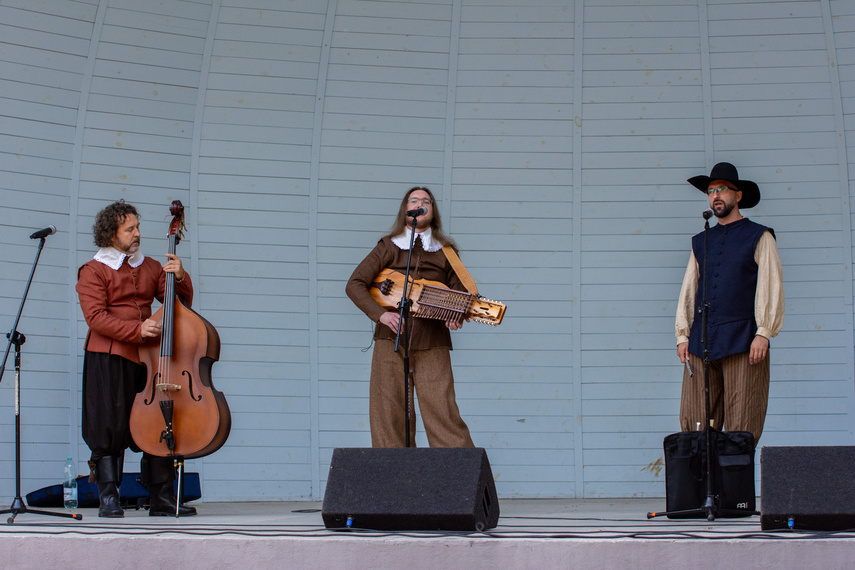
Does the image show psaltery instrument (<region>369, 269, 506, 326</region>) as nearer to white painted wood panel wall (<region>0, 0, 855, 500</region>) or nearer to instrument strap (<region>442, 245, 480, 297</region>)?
instrument strap (<region>442, 245, 480, 297</region>)

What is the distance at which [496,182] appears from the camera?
5770 millimetres

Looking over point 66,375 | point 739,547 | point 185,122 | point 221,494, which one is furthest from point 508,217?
point 739,547

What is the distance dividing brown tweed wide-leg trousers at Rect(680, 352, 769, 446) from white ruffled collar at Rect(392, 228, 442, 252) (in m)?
1.34

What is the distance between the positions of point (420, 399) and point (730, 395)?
1444mm

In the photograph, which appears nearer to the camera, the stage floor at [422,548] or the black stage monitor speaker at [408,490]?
the stage floor at [422,548]

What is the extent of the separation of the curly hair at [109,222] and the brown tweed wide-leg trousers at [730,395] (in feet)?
9.05

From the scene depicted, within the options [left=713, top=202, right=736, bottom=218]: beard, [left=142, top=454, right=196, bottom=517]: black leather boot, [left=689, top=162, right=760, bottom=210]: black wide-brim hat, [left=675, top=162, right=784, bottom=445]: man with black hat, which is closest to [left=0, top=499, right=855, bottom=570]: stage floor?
[left=142, top=454, right=196, bottom=517]: black leather boot

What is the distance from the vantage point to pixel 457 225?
5.78 m

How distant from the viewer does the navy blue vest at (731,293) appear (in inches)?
162

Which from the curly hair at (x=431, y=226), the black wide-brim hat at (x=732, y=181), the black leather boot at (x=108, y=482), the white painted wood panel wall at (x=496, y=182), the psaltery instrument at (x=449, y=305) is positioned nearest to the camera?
the black leather boot at (x=108, y=482)

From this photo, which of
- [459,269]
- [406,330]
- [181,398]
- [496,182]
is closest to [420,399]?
[406,330]

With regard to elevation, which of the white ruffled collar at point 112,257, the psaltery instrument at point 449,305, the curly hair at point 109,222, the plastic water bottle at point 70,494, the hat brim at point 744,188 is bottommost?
Answer: the plastic water bottle at point 70,494

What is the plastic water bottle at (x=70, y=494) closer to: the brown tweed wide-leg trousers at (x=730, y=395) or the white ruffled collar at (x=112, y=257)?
the white ruffled collar at (x=112, y=257)

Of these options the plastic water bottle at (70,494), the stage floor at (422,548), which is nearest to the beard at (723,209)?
the stage floor at (422,548)
